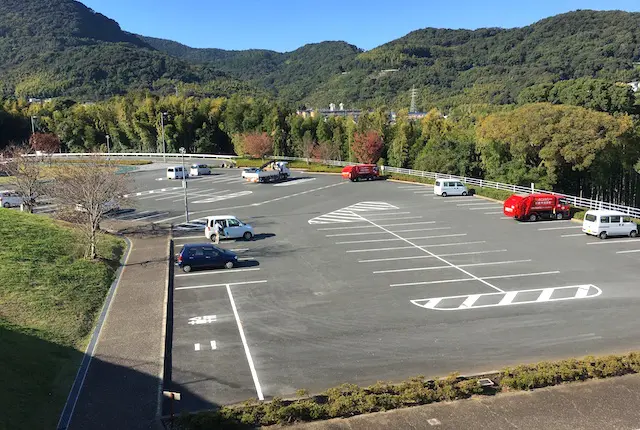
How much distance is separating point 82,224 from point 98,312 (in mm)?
8378

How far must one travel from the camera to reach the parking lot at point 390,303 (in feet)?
40.0

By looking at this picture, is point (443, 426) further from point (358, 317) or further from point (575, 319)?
point (575, 319)

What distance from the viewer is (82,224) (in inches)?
875

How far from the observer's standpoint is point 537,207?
28672mm

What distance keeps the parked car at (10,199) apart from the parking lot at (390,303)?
14871mm

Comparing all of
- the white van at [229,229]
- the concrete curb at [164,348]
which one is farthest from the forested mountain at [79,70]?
the concrete curb at [164,348]

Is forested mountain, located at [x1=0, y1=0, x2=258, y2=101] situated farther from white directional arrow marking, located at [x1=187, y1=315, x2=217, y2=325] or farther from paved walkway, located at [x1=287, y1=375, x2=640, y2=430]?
paved walkway, located at [x1=287, y1=375, x2=640, y2=430]

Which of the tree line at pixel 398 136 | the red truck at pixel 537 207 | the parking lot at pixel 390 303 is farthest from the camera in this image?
the tree line at pixel 398 136

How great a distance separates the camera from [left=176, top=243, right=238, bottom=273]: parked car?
19.8m

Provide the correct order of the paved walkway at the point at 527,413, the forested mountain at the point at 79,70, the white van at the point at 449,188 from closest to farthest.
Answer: the paved walkway at the point at 527,413 < the white van at the point at 449,188 < the forested mountain at the point at 79,70

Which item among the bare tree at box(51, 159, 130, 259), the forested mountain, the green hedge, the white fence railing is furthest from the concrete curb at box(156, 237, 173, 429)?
the forested mountain

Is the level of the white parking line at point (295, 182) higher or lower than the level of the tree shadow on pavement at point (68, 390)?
higher

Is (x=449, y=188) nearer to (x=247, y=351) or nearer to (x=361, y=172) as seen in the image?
(x=361, y=172)

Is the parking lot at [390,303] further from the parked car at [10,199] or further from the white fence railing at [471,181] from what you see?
the parked car at [10,199]
